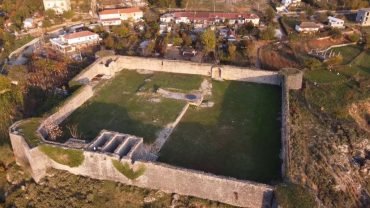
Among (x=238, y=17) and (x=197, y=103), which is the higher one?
(x=238, y=17)

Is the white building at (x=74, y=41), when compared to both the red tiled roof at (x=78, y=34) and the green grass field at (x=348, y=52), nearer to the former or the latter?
the red tiled roof at (x=78, y=34)

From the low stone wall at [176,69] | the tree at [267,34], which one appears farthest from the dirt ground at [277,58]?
the low stone wall at [176,69]

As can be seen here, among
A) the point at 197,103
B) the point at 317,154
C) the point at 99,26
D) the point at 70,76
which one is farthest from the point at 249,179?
the point at 99,26

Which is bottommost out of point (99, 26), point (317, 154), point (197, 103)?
point (317, 154)

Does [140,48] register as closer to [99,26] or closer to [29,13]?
[99,26]

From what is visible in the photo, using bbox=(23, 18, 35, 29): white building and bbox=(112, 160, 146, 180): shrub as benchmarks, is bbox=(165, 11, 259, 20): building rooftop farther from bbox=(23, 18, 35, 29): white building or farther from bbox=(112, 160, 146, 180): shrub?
bbox=(112, 160, 146, 180): shrub

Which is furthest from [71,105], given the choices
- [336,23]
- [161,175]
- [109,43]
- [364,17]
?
[364,17]

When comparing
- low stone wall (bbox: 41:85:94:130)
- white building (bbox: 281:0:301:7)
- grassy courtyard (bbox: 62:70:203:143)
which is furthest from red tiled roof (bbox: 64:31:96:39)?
white building (bbox: 281:0:301:7)
